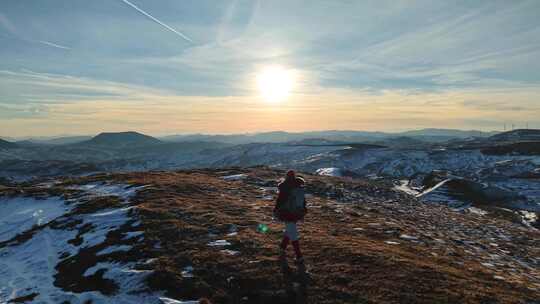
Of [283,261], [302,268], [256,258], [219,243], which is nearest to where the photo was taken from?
[302,268]

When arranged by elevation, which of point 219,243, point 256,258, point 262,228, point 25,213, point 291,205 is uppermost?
point 291,205

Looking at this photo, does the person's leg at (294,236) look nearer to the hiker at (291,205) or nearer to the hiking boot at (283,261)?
the hiker at (291,205)

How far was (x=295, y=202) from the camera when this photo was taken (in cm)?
1399

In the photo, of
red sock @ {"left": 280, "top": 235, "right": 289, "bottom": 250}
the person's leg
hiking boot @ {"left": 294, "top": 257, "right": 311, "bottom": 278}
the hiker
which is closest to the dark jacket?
the hiker

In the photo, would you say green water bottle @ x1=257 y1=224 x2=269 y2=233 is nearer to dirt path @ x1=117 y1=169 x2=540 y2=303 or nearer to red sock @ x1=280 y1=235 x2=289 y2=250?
dirt path @ x1=117 y1=169 x2=540 y2=303

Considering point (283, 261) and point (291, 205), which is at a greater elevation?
point (291, 205)

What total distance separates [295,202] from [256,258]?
3.01 meters

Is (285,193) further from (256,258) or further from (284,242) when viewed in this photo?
(256,258)

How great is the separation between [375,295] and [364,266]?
2475mm

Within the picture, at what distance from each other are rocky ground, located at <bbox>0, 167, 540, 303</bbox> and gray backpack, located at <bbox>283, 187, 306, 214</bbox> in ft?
7.44

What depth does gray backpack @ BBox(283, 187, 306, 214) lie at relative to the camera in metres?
13.9

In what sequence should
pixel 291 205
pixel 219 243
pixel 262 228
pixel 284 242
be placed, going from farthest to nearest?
pixel 262 228 < pixel 219 243 < pixel 284 242 < pixel 291 205

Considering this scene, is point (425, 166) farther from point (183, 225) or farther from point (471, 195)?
point (183, 225)

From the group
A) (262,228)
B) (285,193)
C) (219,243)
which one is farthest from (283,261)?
(262,228)
